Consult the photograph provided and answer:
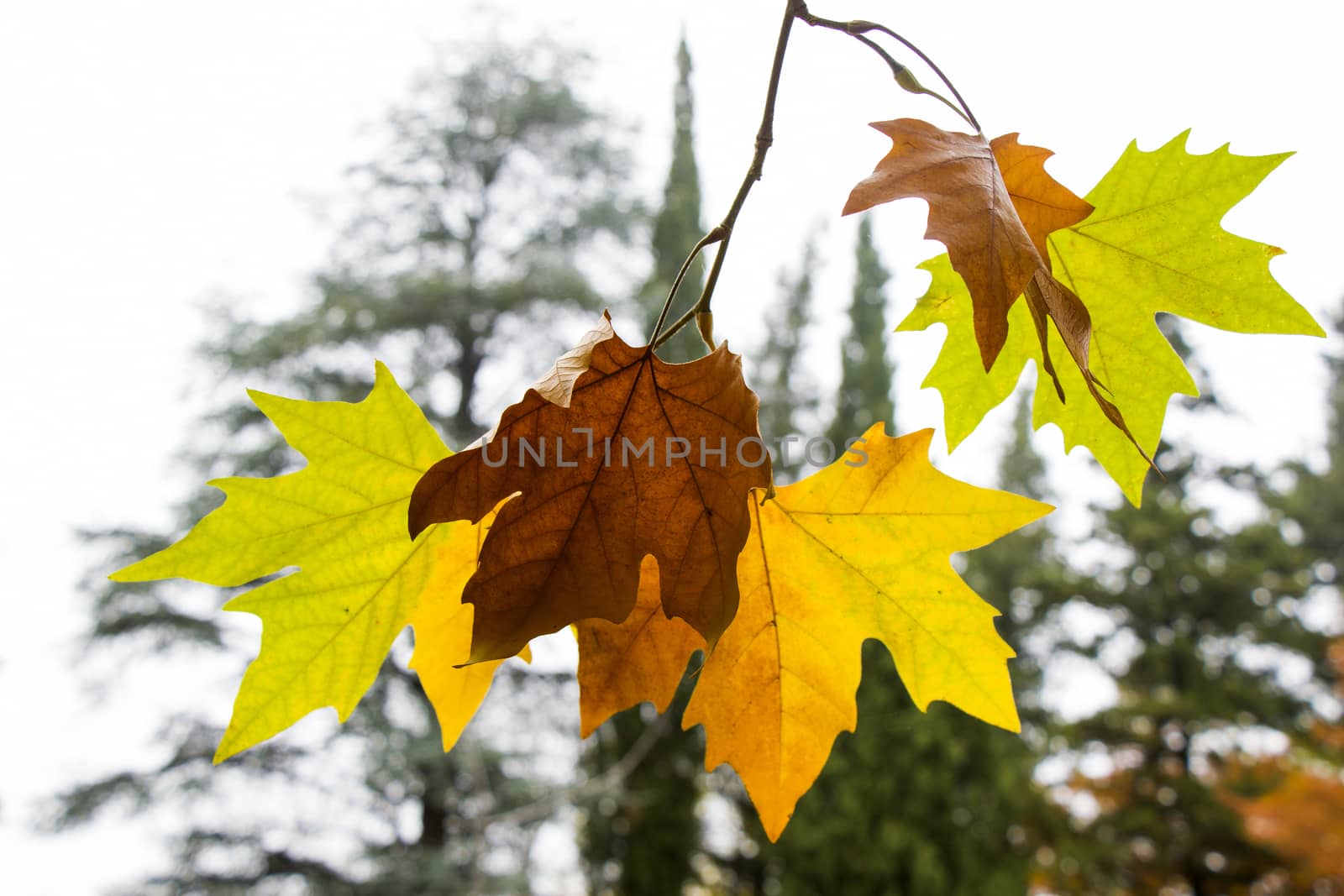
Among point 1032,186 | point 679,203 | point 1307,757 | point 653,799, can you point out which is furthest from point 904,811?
point 1032,186

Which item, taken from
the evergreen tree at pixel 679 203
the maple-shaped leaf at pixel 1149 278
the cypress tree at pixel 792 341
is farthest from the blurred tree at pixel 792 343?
the maple-shaped leaf at pixel 1149 278

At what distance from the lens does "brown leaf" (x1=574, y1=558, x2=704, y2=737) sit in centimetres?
44

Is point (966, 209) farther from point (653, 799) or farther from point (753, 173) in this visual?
point (653, 799)

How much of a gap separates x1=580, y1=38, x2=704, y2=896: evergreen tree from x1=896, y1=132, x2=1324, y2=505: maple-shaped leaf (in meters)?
6.09

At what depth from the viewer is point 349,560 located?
48 cm

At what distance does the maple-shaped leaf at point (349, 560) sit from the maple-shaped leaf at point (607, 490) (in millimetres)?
125

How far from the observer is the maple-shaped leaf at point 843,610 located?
45cm

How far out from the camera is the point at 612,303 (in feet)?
26.7

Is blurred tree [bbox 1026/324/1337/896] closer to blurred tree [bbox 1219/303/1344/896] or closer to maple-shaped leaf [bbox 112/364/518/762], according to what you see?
blurred tree [bbox 1219/303/1344/896]

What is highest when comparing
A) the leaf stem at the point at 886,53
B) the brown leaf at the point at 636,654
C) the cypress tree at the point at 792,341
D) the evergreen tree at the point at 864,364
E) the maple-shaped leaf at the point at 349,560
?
the cypress tree at the point at 792,341

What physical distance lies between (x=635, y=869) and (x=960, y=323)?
742 cm

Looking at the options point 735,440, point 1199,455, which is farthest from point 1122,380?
point 1199,455

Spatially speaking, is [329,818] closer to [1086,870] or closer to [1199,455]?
[1086,870]

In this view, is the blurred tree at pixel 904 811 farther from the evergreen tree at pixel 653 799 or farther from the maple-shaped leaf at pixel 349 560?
the maple-shaped leaf at pixel 349 560
